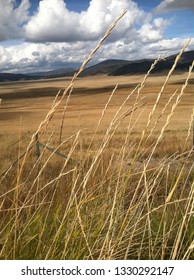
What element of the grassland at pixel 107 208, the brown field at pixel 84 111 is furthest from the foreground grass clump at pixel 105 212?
the brown field at pixel 84 111

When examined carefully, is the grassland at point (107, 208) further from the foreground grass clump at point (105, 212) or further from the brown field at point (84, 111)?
the brown field at point (84, 111)

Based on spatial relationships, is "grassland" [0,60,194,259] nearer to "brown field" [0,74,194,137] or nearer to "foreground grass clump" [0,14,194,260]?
"foreground grass clump" [0,14,194,260]

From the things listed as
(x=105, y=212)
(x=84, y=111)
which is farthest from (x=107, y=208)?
(x=84, y=111)

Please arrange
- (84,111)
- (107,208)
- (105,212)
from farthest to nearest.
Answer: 1. (84,111)
2. (107,208)
3. (105,212)

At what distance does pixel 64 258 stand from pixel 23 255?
22cm

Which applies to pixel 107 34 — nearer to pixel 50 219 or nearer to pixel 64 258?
pixel 64 258

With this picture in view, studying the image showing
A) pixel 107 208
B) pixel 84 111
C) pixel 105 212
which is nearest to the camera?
pixel 105 212

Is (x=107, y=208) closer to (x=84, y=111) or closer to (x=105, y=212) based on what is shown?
(x=105, y=212)

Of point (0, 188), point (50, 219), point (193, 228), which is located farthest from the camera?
point (0, 188)

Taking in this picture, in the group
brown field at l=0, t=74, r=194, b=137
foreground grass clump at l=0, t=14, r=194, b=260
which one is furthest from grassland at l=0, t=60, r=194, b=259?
brown field at l=0, t=74, r=194, b=137

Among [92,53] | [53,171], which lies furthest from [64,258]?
[53,171]

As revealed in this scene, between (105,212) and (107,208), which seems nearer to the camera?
(105,212)

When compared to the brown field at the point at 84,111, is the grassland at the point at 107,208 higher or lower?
higher

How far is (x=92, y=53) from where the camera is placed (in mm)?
1474
